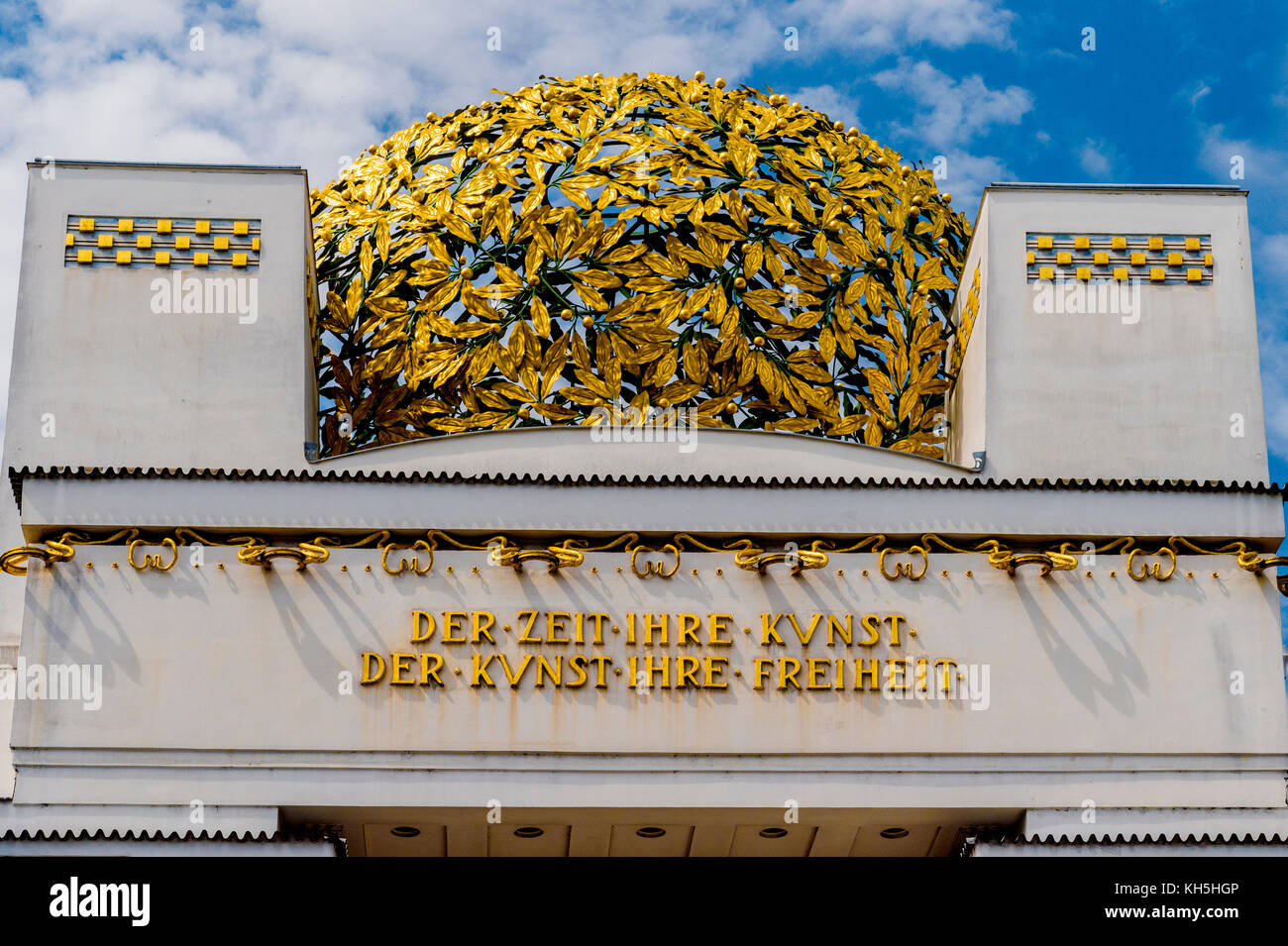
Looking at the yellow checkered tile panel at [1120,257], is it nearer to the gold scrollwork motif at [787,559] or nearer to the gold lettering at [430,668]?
the gold scrollwork motif at [787,559]

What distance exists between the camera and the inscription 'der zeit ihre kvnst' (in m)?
13.1

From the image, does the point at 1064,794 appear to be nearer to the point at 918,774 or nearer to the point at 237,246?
the point at 918,774

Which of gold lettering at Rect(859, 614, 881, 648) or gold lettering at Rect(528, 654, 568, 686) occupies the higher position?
gold lettering at Rect(859, 614, 881, 648)

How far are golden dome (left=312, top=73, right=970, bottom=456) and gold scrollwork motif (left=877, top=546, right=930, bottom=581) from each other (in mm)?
1324

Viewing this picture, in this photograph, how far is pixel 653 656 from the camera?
13203mm

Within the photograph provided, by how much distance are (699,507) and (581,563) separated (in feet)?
2.76

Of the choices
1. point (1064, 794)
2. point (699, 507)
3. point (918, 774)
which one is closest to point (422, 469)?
point (699, 507)

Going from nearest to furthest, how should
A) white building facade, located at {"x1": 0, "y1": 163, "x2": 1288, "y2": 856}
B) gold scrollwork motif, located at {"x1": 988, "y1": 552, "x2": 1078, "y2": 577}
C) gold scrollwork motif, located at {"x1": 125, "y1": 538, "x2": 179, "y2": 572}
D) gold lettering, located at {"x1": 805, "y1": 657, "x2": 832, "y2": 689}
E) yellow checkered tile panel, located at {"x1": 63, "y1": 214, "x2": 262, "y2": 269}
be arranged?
1. white building facade, located at {"x1": 0, "y1": 163, "x2": 1288, "y2": 856}
2. gold lettering, located at {"x1": 805, "y1": 657, "x2": 832, "y2": 689}
3. gold scrollwork motif, located at {"x1": 125, "y1": 538, "x2": 179, "y2": 572}
4. gold scrollwork motif, located at {"x1": 988, "y1": 552, "x2": 1078, "y2": 577}
5. yellow checkered tile panel, located at {"x1": 63, "y1": 214, "x2": 262, "y2": 269}

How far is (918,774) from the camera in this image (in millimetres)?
13008

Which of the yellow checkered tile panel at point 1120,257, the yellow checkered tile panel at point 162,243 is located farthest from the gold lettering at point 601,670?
the yellow checkered tile panel at point 1120,257

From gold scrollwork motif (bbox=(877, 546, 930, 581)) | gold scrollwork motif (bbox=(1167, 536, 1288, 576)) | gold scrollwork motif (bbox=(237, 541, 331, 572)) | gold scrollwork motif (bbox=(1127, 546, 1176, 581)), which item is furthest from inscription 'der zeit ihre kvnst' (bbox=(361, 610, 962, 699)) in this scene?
gold scrollwork motif (bbox=(1167, 536, 1288, 576))

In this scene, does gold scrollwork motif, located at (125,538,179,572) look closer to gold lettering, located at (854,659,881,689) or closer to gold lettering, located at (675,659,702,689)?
gold lettering, located at (675,659,702,689)

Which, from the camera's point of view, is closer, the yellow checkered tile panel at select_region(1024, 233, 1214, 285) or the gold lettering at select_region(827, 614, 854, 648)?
the gold lettering at select_region(827, 614, 854, 648)
